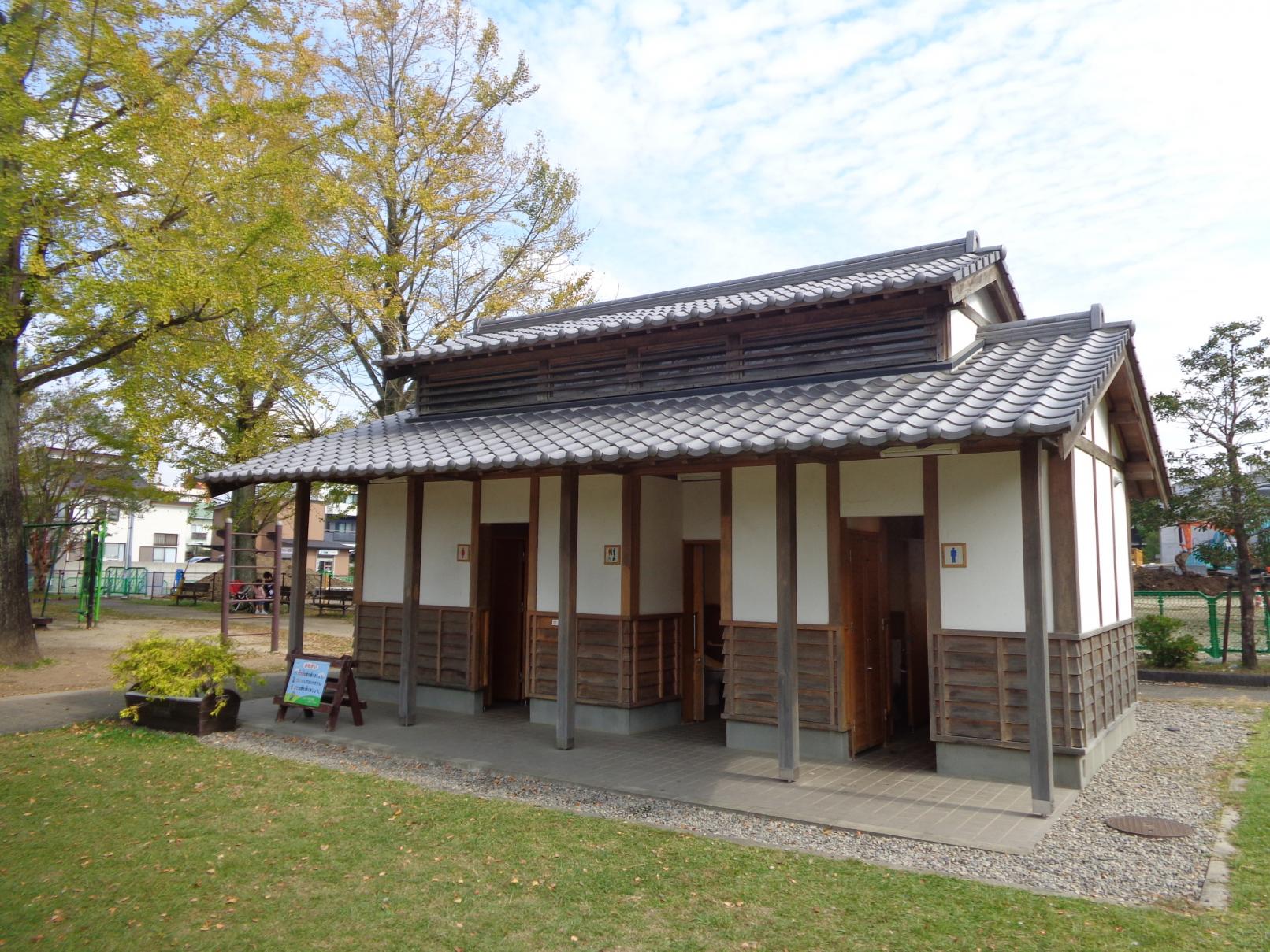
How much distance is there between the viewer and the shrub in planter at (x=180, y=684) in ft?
30.3

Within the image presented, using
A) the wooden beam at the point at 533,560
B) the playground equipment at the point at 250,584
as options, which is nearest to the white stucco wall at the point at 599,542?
the wooden beam at the point at 533,560

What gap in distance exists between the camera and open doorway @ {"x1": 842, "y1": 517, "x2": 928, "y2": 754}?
8.41 meters

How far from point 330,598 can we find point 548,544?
17681mm

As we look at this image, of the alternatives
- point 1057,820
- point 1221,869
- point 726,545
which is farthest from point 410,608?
point 1221,869

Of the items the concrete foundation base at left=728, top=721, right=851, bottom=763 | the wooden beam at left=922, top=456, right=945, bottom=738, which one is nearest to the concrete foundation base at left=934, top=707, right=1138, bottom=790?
the wooden beam at left=922, top=456, right=945, bottom=738

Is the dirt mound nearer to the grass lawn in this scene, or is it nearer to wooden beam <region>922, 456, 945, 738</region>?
wooden beam <region>922, 456, 945, 738</region>

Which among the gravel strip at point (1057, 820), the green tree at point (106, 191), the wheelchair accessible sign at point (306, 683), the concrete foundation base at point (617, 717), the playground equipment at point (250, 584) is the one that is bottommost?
the gravel strip at point (1057, 820)

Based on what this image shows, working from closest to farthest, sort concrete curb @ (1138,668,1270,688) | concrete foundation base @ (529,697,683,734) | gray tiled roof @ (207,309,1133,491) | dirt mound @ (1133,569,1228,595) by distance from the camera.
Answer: gray tiled roof @ (207,309,1133,491) < concrete foundation base @ (529,697,683,734) < concrete curb @ (1138,668,1270,688) < dirt mound @ (1133,569,1228,595)

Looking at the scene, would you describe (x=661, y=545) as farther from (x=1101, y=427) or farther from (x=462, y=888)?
(x=462, y=888)

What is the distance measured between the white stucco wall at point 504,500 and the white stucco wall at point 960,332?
524 centimetres

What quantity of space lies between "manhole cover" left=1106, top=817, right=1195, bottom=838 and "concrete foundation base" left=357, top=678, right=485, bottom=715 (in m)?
7.15

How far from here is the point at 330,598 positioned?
83.4 feet

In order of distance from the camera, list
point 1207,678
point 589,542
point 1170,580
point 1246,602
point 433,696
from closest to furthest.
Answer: point 589,542, point 433,696, point 1207,678, point 1246,602, point 1170,580

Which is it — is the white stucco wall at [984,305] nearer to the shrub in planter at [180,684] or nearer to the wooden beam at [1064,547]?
the wooden beam at [1064,547]
